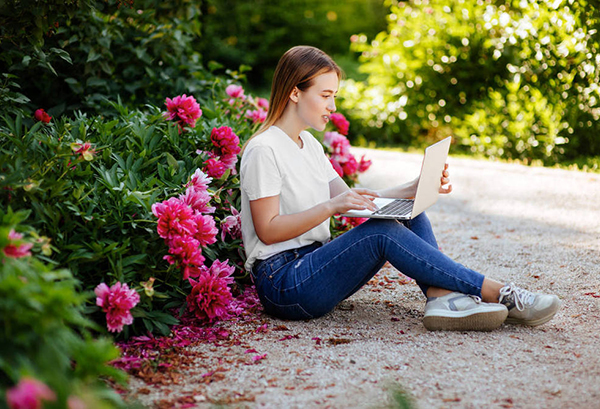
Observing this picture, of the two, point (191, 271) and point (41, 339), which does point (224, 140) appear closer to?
point (191, 271)

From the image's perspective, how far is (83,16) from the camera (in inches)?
148

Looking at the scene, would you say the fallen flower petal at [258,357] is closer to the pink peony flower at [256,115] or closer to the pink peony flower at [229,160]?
the pink peony flower at [229,160]

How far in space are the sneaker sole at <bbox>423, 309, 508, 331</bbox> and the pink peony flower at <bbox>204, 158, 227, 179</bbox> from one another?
119 cm

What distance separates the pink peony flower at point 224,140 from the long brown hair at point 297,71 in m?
0.44

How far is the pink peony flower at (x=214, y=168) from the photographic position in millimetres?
3072

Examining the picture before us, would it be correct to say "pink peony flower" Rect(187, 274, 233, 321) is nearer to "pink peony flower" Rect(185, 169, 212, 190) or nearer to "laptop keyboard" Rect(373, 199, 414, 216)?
"pink peony flower" Rect(185, 169, 212, 190)

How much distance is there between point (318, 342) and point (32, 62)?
2.10 m

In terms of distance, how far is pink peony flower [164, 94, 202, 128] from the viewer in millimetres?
3234

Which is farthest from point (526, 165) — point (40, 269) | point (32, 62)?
point (40, 269)

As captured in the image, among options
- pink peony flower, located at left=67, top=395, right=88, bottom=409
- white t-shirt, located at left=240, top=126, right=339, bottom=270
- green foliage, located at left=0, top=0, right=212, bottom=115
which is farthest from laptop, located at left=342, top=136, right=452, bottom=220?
green foliage, located at left=0, top=0, right=212, bottom=115

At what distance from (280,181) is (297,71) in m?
0.48

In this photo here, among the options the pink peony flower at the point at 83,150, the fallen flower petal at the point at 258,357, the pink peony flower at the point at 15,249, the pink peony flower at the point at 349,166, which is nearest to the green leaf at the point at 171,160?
the pink peony flower at the point at 83,150

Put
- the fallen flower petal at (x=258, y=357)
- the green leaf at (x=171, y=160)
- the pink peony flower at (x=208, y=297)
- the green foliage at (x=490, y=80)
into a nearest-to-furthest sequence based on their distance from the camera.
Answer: the fallen flower petal at (x=258, y=357) → the pink peony flower at (x=208, y=297) → the green leaf at (x=171, y=160) → the green foliage at (x=490, y=80)

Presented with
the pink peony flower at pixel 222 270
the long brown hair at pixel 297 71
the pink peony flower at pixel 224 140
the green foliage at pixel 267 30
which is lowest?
the pink peony flower at pixel 222 270
